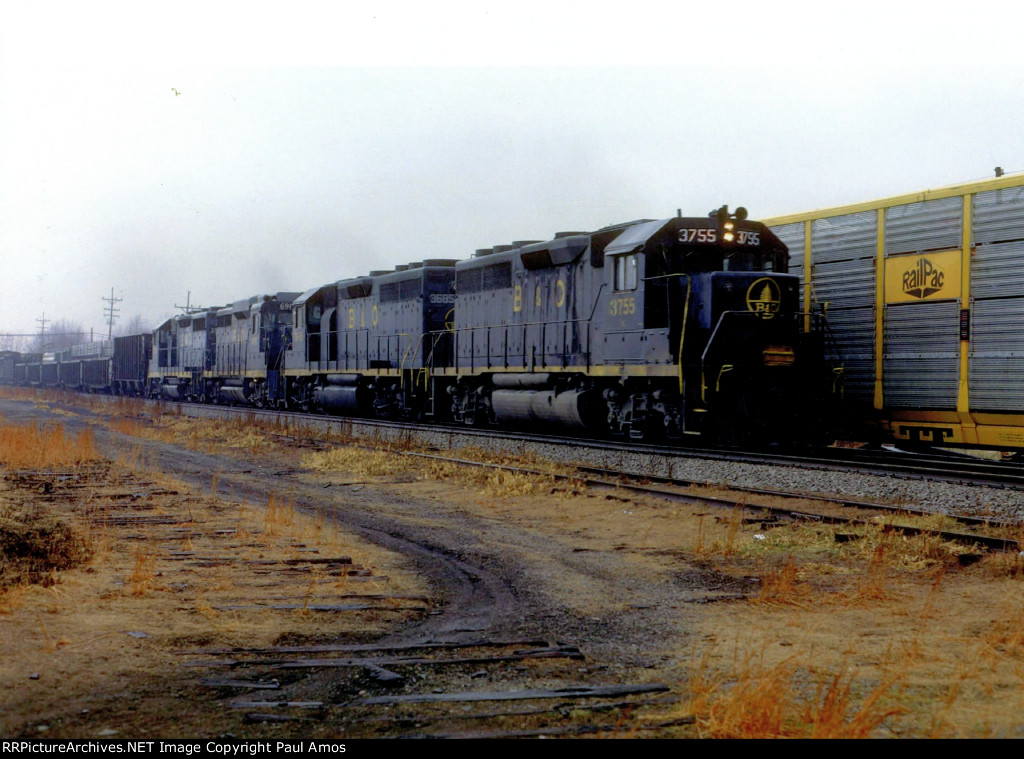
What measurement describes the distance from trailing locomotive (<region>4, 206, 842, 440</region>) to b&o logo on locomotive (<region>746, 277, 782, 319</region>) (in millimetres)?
25

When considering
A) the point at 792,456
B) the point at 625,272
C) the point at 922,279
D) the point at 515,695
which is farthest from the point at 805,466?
the point at 515,695

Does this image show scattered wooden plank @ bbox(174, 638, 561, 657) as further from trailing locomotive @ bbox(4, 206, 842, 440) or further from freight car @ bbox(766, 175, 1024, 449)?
freight car @ bbox(766, 175, 1024, 449)

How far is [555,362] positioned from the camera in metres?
17.7

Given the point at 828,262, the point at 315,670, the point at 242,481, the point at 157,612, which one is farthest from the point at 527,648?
the point at 828,262

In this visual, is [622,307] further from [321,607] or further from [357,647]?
[357,647]

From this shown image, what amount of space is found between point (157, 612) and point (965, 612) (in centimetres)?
547

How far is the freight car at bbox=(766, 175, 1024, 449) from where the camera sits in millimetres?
12617

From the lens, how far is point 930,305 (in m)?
13.6

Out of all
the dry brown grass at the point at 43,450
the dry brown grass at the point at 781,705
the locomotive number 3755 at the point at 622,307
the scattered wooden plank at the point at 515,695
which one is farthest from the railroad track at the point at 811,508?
the dry brown grass at the point at 43,450

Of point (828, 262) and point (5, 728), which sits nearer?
point (5, 728)

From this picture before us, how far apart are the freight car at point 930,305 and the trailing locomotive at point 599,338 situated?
Answer: 67 cm

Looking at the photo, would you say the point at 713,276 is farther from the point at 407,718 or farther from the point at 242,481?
the point at 407,718

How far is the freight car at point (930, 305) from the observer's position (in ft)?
41.4

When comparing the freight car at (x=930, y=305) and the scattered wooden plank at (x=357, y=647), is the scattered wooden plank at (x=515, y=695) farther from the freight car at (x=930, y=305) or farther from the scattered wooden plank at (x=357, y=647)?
the freight car at (x=930, y=305)
